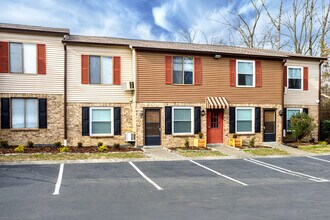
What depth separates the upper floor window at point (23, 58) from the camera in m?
15.6

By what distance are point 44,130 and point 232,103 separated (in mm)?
11124

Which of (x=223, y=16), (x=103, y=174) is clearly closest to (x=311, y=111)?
(x=103, y=174)

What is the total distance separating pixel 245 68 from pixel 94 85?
9.39 meters

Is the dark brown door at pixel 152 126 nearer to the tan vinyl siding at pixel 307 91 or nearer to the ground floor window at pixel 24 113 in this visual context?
the ground floor window at pixel 24 113

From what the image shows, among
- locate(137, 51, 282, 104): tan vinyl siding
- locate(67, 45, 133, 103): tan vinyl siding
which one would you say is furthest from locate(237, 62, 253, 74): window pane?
locate(67, 45, 133, 103): tan vinyl siding

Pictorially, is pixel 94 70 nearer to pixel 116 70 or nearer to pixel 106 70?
pixel 106 70

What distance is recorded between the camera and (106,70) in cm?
1706

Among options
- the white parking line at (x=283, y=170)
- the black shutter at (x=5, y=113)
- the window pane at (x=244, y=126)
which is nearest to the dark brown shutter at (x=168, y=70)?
the window pane at (x=244, y=126)

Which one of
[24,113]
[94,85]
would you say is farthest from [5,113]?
[94,85]

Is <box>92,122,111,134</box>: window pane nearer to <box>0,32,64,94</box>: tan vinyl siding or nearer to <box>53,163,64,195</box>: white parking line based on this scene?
<box>0,32,64,94</box>: tan vinyl siding

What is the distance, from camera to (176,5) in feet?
95.7

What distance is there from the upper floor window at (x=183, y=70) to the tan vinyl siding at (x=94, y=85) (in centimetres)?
268

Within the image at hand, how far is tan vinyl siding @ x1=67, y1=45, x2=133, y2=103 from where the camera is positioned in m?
16.5

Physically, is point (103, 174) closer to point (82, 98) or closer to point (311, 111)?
point (82, 98)
